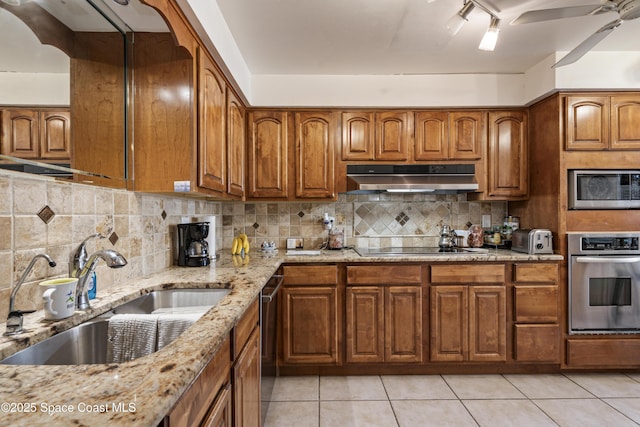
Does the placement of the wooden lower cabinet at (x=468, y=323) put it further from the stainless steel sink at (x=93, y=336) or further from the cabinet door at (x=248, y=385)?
the stainless steel sink at (x=93, y=336)

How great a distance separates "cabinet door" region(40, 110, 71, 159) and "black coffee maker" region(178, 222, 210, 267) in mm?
928

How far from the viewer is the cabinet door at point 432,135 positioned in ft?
9.52

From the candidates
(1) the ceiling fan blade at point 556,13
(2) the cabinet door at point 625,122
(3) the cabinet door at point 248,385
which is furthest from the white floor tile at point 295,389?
(2) the cabinet door at point 625,122

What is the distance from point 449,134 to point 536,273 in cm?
133

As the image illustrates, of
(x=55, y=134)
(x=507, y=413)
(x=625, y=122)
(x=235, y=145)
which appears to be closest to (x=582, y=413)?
(x=507, y=413)

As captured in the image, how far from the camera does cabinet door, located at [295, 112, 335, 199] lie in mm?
2895

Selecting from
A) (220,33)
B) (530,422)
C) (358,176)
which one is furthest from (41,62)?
(530,422)

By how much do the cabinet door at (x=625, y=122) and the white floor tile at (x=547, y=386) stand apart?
182 centimetres

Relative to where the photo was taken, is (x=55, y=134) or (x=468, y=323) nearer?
(x=55, y=134)

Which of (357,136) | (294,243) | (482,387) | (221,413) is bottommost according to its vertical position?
(482,387)

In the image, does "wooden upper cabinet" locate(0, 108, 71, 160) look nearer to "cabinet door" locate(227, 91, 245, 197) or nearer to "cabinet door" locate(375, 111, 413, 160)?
"cabinet door" locate(227, 91, 245, 197)

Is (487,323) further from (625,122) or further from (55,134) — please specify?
(55,134)

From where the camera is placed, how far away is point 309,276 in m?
2.55

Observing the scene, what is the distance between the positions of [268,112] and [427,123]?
1.41 meters
